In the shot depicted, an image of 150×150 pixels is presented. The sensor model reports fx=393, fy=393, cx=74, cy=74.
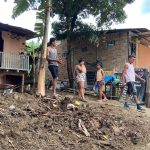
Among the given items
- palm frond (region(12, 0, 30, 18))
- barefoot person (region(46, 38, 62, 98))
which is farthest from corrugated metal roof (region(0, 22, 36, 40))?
barefoot person (region(46, 38, 62, 98))

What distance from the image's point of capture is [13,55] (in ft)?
61.8

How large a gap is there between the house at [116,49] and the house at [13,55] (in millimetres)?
4455

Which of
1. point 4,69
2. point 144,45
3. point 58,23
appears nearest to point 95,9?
point 58,23

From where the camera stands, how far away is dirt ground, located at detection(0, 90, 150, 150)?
278 inches

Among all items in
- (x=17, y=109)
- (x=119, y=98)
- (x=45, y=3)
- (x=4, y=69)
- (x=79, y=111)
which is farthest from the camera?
(x=4, y=69)

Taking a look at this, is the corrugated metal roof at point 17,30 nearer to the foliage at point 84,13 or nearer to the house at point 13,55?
the house at point 13,55

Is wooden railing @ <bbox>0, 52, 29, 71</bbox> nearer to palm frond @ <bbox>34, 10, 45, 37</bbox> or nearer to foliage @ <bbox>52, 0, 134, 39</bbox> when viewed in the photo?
foliage @ <bbox>52, 0, 134, 39</bbox>

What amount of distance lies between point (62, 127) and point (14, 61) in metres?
11.2

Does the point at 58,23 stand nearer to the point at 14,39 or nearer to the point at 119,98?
the point at 14,39

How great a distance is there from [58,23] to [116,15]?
11.8 ft

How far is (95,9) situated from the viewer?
70.8 ft

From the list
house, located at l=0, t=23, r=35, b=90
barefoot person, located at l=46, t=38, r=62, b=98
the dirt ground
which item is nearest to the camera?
the dirt ground

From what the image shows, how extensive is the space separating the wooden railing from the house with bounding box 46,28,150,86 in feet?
18.2

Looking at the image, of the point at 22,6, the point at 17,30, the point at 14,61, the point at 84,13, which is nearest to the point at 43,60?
Result: the point at 22,6
